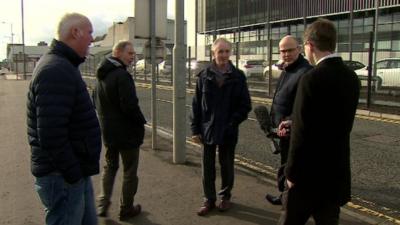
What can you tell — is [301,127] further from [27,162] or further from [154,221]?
[27,162]

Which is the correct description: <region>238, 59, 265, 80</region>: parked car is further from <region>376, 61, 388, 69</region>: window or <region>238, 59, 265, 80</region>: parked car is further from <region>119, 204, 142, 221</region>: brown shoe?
<region>119, 204, 142, 221</region>: brown shoe

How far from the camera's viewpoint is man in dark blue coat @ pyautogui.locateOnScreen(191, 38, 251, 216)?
4922 mm

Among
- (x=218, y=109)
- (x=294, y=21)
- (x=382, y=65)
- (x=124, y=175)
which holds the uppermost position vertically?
(x=294, y=21)

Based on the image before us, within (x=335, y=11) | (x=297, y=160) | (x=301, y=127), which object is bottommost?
(x=297, y=160)

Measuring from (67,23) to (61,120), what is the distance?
613mm

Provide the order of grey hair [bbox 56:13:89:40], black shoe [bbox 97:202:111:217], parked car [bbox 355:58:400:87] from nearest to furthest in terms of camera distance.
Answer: grey hair [bbox 56:13:89:40] < black shoe [bbox 97:202:111:217] < parked car [bbox 355:58:400:87]

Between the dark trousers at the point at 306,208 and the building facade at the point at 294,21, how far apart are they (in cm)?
1735

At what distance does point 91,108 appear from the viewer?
120 inches

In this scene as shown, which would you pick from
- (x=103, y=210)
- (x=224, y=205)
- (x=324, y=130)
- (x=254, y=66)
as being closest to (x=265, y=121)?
(x=224, y=205)

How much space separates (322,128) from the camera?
9.54 feet

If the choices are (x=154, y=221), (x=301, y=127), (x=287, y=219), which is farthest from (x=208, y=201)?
(x=301, y=127)

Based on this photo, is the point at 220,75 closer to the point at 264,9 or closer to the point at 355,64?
the point at 355,64

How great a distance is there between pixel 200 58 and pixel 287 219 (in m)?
30.3

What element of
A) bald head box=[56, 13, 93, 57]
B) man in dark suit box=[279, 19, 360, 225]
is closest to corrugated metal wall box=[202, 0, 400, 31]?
man in dark suit box=[279, 19, 360, 225]
